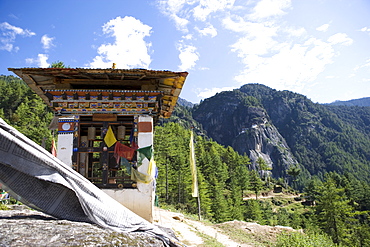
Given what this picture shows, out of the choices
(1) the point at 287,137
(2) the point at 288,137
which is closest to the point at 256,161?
(2) the point at 288,137

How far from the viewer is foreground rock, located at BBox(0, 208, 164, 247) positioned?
3146 mm

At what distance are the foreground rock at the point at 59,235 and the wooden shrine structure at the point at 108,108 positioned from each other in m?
4.95

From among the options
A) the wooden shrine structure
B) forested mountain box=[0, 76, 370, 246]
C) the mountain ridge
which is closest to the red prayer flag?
the wooden shrine structure

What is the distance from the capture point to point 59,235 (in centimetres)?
333

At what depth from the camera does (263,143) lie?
151 metres

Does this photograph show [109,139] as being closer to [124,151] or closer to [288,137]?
[124,151]

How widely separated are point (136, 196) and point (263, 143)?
15016 centimetres

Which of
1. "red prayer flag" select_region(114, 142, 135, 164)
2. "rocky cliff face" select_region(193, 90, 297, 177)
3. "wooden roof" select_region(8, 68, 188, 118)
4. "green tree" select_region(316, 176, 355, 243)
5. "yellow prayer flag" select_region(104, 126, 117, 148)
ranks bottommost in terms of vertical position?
"green tree" select_region(316, 176, 355, 243)

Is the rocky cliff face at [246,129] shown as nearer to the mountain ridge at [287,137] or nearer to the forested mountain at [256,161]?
the mountain ridge at [287,137]

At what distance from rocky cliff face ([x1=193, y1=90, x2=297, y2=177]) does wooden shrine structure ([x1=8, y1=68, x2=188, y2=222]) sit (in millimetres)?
129523

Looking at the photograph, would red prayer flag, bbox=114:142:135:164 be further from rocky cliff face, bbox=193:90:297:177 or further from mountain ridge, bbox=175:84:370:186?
mountain ridge, bbox=175:84:370:186

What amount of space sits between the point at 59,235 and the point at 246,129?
162081 mm

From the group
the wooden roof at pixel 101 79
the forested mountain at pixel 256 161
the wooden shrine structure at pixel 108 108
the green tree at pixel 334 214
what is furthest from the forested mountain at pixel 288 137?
the wooden shrine structure at pixel 108 108

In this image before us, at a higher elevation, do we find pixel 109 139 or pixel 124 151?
pixel 109 139
